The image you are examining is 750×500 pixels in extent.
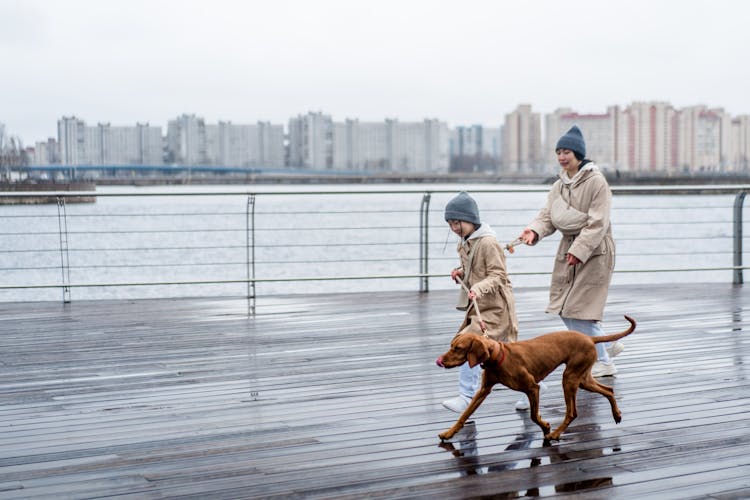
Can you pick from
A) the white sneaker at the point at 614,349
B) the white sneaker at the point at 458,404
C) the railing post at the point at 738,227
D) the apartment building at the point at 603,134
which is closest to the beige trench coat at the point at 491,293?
the white sneaker at the point at 458,404

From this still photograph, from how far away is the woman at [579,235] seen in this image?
16.5ft

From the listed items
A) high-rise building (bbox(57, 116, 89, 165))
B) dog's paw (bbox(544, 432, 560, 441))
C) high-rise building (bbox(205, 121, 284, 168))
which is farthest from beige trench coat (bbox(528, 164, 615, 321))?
high-rise building (bbox(205, 121, 284, 168))

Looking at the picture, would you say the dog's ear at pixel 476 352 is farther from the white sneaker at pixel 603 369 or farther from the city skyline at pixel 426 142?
the city skyline at pixel 426 142

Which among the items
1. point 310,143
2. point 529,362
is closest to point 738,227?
point 529,362

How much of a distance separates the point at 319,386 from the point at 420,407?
2.28ft

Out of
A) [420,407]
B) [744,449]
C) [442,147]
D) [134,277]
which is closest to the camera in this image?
[744,449]

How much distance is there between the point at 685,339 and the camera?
21.3 ft

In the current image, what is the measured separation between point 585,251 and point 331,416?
155 cm

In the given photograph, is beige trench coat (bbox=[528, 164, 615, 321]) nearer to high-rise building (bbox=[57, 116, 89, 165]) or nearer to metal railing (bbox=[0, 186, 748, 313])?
metal railing (bbox=[0, 186, 748, 313])

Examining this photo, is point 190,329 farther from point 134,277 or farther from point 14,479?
point 134,277

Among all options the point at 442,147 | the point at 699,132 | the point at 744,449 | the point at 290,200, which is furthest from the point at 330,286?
the point at 699,132

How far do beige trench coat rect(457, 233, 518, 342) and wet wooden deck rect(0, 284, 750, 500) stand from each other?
40 cm

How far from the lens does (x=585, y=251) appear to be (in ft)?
16.3

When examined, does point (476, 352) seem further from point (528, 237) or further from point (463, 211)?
point (528, 237)
